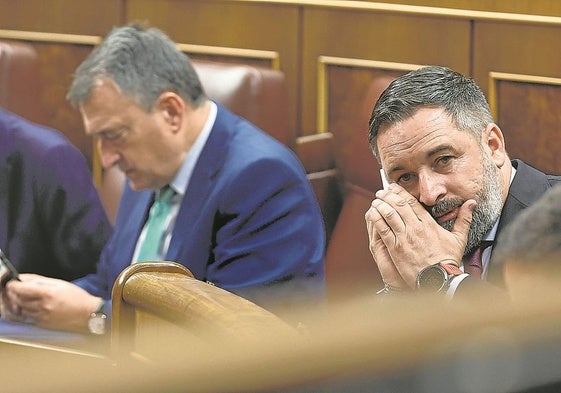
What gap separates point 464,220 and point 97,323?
64 centimetres

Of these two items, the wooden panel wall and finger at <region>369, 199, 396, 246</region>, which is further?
the wooden panel wall

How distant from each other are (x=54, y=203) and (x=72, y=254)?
90 millimetres

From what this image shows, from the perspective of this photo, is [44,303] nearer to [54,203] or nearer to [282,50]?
[54,203]

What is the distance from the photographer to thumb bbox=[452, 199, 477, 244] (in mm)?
1014

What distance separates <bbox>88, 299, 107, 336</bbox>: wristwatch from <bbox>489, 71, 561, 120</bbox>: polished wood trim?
670 mm

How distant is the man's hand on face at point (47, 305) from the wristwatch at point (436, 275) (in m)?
0.64

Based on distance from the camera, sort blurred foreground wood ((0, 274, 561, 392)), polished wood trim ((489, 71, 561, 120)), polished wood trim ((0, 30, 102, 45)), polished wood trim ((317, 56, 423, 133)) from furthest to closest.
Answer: polished wood trim ((0, 30, 102, 45))
polished wood trim ((317, 56, 423, 133))
polished wood trim ((489, 71, 561, 120))
blurred foreground wood ((0, 274, 561, 392))

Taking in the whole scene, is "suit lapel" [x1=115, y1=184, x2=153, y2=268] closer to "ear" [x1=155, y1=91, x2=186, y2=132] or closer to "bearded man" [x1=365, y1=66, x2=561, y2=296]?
"ear" [x1=155, y1=91, x2=186, y2=132]

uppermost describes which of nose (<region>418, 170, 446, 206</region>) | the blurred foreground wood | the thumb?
the blurred foreground wood

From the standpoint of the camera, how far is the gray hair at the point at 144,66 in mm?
1580

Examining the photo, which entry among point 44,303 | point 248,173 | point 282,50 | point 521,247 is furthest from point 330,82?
point 521,247

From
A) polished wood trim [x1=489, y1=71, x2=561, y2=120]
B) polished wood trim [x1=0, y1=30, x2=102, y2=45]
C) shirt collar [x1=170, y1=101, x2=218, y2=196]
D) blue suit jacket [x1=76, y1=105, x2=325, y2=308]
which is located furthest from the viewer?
polished wood trim [x1=0, y1=30, x2=102, y2=45]

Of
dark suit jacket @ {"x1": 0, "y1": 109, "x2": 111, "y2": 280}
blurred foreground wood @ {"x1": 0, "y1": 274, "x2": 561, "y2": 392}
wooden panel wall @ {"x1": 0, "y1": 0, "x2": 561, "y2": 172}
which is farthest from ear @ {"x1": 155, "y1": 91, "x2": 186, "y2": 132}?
blurred foreground wood @ {"x1": 0, "y1": 274, "x2": 561, "y2": 392}

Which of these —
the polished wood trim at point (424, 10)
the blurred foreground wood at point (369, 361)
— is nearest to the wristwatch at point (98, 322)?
the polished wood trim at point (424, 10)
